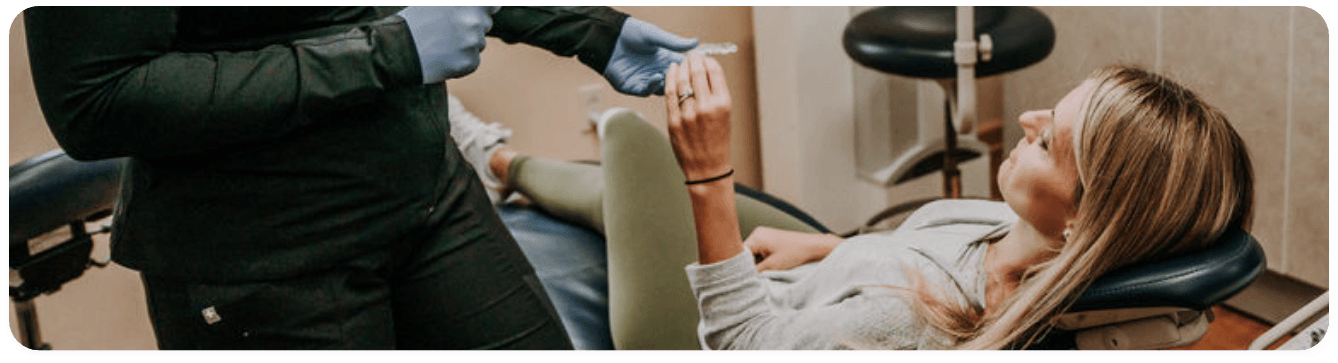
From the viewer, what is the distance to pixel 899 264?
1267 mm

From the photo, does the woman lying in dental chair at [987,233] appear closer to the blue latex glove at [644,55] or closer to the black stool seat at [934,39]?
the blue latex glove at [644,55]

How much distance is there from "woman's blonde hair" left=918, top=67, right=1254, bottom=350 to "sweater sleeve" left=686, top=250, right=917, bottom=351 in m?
0.18

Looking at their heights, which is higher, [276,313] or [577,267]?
[276,313]

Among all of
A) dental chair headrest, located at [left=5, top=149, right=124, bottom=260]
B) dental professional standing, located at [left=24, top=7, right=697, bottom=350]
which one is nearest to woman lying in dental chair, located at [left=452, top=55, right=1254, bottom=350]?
dental professional standing, located at [left=24, top=7, right=697, bottom=350]

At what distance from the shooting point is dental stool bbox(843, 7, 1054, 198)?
1.70 meters

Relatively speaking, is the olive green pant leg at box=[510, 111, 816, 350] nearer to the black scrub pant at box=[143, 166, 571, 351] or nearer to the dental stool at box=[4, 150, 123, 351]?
the black scrub pant at box=[143, 166, 571, 351]

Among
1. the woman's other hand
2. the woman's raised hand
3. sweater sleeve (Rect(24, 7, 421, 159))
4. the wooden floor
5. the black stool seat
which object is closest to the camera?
sweater sleeve (Rect(24, 7, 421, 159))

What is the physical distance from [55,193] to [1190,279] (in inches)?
44.3

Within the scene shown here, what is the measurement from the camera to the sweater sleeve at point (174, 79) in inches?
40.3

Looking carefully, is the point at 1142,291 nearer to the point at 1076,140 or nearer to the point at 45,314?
the point at 1076,140

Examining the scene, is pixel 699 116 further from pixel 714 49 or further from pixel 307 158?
pixel 307 158

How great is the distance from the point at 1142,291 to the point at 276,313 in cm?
73

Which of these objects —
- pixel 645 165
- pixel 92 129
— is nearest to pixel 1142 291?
pixel 645 165

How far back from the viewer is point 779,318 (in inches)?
49.4
